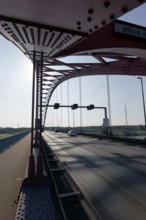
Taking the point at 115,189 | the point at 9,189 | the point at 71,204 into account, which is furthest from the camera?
the point at 115,189

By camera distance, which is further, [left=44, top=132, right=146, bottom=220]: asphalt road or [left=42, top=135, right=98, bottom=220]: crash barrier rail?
Result: [left=44, top=132, right=146, bottom=220]: asphalt road

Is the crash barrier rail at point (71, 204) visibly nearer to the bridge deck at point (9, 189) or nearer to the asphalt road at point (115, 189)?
the asphalt road at point (115, 189)

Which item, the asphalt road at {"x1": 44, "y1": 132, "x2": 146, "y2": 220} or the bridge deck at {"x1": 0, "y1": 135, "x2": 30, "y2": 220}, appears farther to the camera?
the asphalt road at {"x1": 44, "y1": 132, "x2": 146, "y2": 220}

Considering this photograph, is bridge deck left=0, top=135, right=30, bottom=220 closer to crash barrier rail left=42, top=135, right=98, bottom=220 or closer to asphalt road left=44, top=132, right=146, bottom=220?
crash barrier rail left=42, top=135, right=98, bottom=220

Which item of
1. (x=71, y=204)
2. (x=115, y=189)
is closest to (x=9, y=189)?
(x=71, y=204)

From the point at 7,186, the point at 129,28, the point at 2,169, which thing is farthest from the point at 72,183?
the point at 129,28

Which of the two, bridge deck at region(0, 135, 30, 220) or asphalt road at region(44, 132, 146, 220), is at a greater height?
bridge deck at region(0, 135, 30, 220)

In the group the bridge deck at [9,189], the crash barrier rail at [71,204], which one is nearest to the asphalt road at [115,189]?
the crash barrier rail at [71,204]

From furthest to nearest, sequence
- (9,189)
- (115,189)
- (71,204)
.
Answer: (115,189) < (9,189) < (71,204)

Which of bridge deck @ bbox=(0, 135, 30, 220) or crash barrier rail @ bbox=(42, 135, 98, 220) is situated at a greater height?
bridge deck @ bbox=(0, 135, 30, 220)

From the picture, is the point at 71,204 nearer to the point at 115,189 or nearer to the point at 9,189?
the point at 115,189

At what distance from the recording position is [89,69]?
2841 cm

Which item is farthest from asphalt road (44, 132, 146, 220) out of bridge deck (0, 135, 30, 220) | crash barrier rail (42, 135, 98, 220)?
bridge deck (0, 135, 30, 220)

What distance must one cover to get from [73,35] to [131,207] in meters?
4.61
